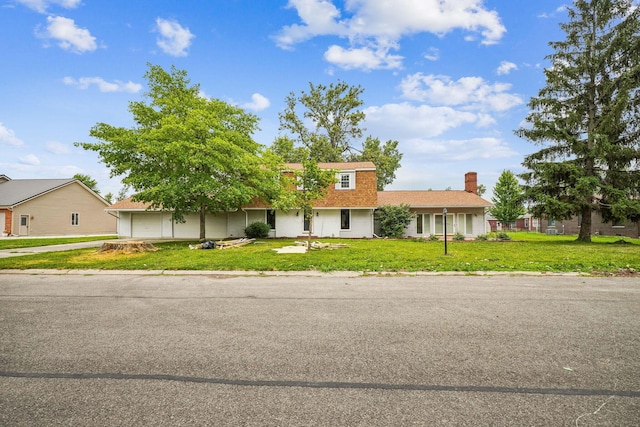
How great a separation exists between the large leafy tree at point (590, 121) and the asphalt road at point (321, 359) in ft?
56.2

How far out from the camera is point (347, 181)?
981 inches

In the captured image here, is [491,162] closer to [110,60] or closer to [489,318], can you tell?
[489,318]

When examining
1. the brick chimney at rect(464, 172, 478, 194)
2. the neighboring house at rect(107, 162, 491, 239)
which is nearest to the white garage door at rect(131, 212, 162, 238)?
the neighboring house at rect(107, 162, 491, 239)

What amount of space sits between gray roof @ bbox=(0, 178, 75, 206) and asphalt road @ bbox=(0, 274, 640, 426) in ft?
109

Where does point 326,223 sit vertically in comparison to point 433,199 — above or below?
below

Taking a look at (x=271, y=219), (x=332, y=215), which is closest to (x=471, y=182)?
(x=332, y=215)

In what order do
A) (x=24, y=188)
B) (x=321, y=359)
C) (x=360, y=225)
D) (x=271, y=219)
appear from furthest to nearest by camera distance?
(x=24, y=188), (x=271, y=219), (x=360, y=225), (x=321, y=359)

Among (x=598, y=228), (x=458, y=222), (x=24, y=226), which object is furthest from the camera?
(x=598, y=228)

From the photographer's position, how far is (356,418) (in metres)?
2.35

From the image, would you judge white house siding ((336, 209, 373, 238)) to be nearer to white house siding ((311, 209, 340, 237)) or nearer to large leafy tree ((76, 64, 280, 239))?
white house siding ((311, 209, 340, 237))

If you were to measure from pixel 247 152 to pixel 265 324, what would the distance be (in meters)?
17.4

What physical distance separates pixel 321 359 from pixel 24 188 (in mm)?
43281

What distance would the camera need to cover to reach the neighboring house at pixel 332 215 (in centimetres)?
2409

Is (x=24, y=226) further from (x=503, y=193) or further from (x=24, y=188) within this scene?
(x=503, y=193)
